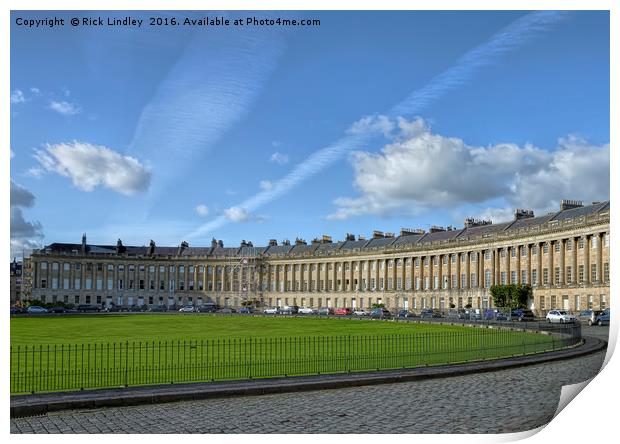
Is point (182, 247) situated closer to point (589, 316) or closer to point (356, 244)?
point (356, 244)

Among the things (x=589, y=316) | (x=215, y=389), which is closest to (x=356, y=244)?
(x=589, y=316)

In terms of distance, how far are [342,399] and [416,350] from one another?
12.2 m

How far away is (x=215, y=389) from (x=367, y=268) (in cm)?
9228

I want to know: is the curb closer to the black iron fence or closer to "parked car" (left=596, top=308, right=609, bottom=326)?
the black iron fence

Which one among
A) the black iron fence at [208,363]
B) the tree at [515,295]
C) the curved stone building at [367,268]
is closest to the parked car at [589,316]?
the curved stone building at [367,268]

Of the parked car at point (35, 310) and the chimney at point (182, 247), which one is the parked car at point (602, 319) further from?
the chimney at point (182, 247)

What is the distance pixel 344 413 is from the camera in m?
14.8

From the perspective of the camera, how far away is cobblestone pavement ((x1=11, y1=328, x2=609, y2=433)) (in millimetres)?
13484

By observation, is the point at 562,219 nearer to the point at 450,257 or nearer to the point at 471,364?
the point at 450,257

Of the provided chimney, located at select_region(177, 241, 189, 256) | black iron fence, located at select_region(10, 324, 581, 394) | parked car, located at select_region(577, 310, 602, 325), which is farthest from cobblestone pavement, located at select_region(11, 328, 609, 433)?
chimney, located at select_region(177, 241, 189, 256)

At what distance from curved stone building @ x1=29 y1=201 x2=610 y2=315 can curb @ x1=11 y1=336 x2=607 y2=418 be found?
48860 millimetres

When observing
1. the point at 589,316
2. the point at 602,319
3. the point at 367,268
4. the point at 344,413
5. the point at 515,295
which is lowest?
the point at 589,316

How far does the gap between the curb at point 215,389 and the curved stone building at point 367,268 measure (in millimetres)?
48860

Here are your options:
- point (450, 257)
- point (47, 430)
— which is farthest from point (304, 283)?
point (47, 430)
